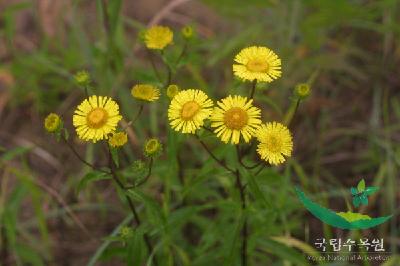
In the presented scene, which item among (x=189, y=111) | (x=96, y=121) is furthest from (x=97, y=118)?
(x=189, y=111)

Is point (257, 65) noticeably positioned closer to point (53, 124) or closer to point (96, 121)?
point (96, 121)

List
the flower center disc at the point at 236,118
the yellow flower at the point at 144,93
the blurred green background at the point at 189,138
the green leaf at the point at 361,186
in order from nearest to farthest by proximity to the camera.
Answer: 1. the flower center disc at the point at 236,118
2. the yellow flower at the point at 144,93
3. the green leaf at the point at 361,186
4. the blurred green background at the point at 189,138

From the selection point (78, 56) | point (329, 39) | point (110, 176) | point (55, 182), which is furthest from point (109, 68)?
point (329, 39)

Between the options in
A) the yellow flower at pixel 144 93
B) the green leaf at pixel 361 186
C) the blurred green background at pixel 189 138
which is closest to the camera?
the yellow flower at pixel 144 93

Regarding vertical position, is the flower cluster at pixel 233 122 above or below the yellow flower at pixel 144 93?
below

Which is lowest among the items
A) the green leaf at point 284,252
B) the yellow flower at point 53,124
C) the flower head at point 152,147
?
the green leaf at point 284,252

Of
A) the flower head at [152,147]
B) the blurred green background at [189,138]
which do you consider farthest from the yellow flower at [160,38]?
the flower head at [152,147]

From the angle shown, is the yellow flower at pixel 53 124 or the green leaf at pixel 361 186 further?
the green leaf at pixel 361 186

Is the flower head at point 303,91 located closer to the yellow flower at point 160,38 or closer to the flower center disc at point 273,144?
the flower center disc at point 273,144
